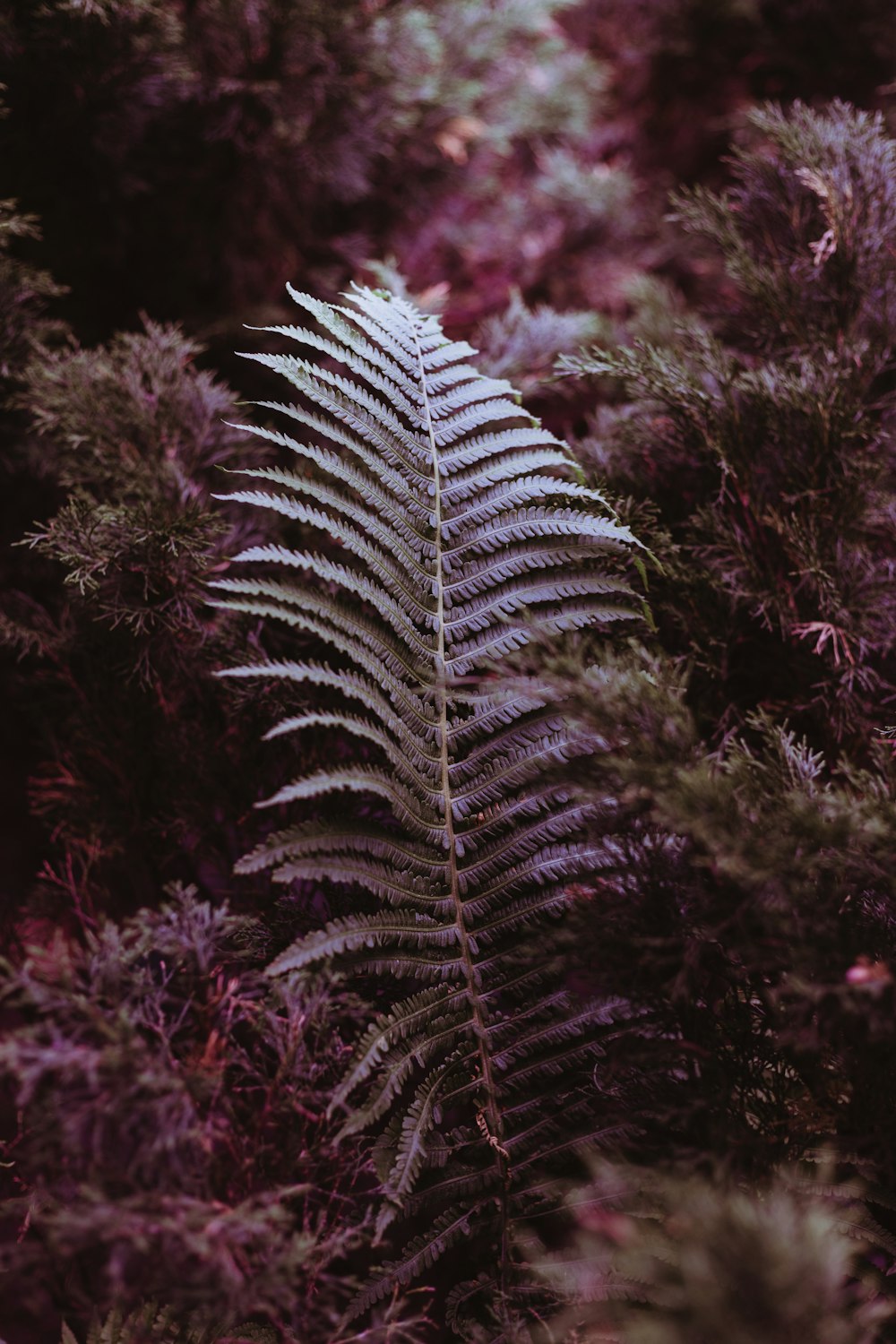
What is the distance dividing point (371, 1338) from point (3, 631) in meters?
1.02

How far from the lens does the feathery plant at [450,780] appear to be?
887 millimetres

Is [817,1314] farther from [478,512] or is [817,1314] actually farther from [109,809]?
[109,809]

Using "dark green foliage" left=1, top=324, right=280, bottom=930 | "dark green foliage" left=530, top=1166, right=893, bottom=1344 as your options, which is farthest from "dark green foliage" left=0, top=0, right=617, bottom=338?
"dark green foliage" left=530, top=1166, right=893, bottom=1344

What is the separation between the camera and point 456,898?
967mm

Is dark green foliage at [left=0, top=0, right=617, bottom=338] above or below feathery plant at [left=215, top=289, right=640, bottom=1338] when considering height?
Result: above

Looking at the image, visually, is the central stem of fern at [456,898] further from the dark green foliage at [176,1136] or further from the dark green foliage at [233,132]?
the dark green foliage at [233,132]

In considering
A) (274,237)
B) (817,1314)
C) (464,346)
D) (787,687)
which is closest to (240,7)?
(274,237)

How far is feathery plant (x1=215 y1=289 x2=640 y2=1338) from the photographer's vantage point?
887 mm

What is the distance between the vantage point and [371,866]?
2.96 feet

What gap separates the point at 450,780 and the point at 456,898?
139 mm

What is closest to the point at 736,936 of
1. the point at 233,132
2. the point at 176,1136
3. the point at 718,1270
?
the point at 718,1270

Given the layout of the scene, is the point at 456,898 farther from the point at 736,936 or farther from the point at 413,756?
the point at 736,936

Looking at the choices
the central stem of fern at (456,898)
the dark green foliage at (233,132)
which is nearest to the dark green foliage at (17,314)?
the dark green foliage at (233,132)

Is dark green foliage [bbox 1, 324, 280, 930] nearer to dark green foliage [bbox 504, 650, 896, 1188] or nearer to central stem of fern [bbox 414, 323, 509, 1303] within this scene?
central stem of fern [bbox 414, 323, 509, 1303]
